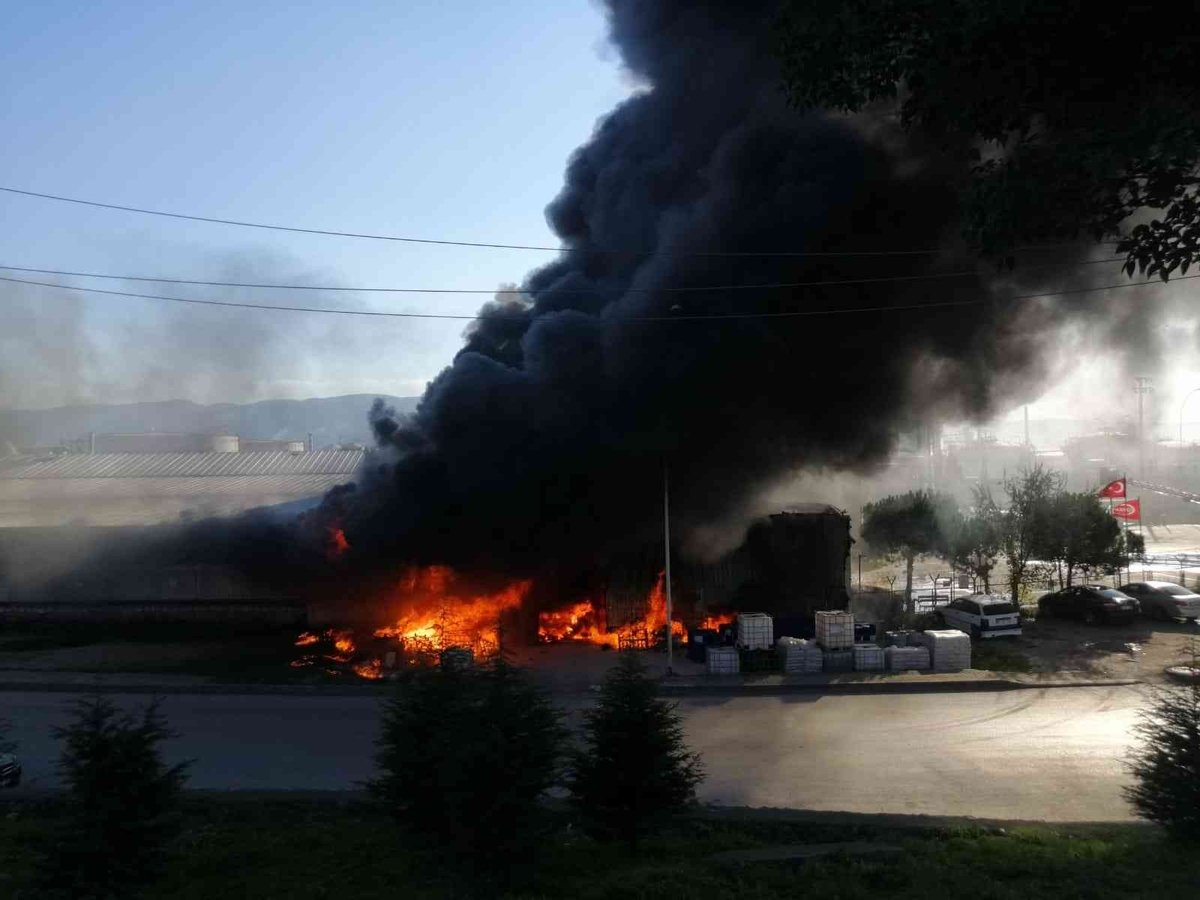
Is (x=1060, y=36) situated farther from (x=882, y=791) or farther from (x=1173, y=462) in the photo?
(x=1173, y=462)

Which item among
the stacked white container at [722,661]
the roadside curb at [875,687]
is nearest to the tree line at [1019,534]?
the roadside curb at [875,687]

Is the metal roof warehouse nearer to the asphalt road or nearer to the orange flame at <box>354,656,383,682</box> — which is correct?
the orange flame at <box>354,656,383,682</box>

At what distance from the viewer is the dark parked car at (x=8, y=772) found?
11.0 metres

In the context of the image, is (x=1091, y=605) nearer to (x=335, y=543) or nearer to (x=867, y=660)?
(x=867, y=660)

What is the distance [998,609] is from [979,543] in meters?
6.37

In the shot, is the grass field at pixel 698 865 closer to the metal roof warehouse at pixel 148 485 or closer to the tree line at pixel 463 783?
the tree line at pixel 463 783

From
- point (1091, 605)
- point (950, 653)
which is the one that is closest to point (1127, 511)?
point (1091, 605)

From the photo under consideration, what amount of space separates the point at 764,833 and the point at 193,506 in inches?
1355

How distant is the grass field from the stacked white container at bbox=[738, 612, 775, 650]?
9652mm

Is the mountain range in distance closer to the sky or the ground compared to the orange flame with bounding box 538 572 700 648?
closer to the sky

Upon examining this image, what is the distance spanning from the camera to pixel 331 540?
23.7m

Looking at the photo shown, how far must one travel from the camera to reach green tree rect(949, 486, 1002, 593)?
27172mm

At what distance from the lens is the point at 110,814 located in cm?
647

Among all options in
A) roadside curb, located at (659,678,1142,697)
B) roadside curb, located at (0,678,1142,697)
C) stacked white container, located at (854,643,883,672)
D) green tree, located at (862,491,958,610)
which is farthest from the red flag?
stacked white container, located at (854,643,883,672)
